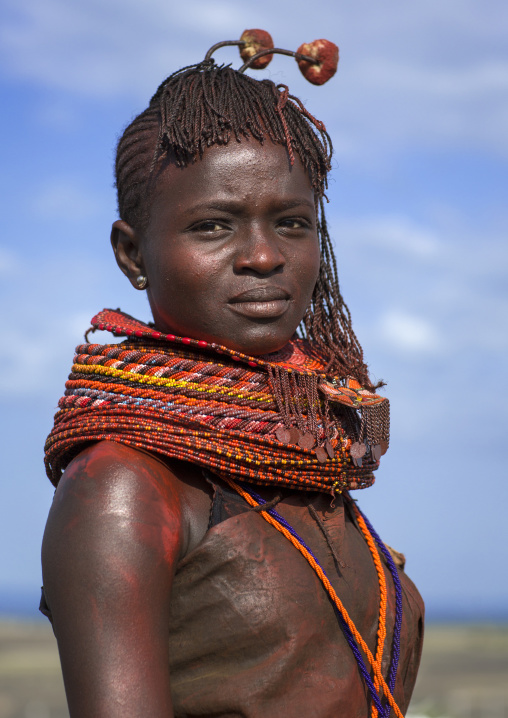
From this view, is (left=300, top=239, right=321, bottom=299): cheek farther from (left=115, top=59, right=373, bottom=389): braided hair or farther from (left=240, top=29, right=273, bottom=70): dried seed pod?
(left=240, top=29, right=273, bottom=70): dried seed pod

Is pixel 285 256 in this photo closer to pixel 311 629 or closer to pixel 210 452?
pixel 210 452

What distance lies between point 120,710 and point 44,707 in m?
17.3

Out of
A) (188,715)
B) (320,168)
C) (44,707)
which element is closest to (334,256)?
(320,168)

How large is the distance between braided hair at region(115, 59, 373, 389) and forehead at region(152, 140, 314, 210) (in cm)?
3

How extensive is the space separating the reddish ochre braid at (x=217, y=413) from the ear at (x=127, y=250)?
0.61 ft

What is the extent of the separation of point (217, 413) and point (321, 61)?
4.91ft

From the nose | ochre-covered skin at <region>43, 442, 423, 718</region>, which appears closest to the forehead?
the nose

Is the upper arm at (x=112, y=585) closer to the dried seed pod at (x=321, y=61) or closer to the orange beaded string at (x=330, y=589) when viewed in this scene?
the orange beaded string at (x=330, y=589)

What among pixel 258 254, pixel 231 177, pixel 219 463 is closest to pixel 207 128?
pixel 231 177

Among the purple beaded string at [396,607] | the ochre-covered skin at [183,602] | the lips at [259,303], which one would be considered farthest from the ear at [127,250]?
the purple beaded string at [396,607]

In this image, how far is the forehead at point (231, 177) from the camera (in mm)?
2861

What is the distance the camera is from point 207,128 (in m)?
2.90

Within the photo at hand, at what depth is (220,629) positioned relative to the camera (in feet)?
8.61

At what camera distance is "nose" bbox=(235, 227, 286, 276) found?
2842 mm
